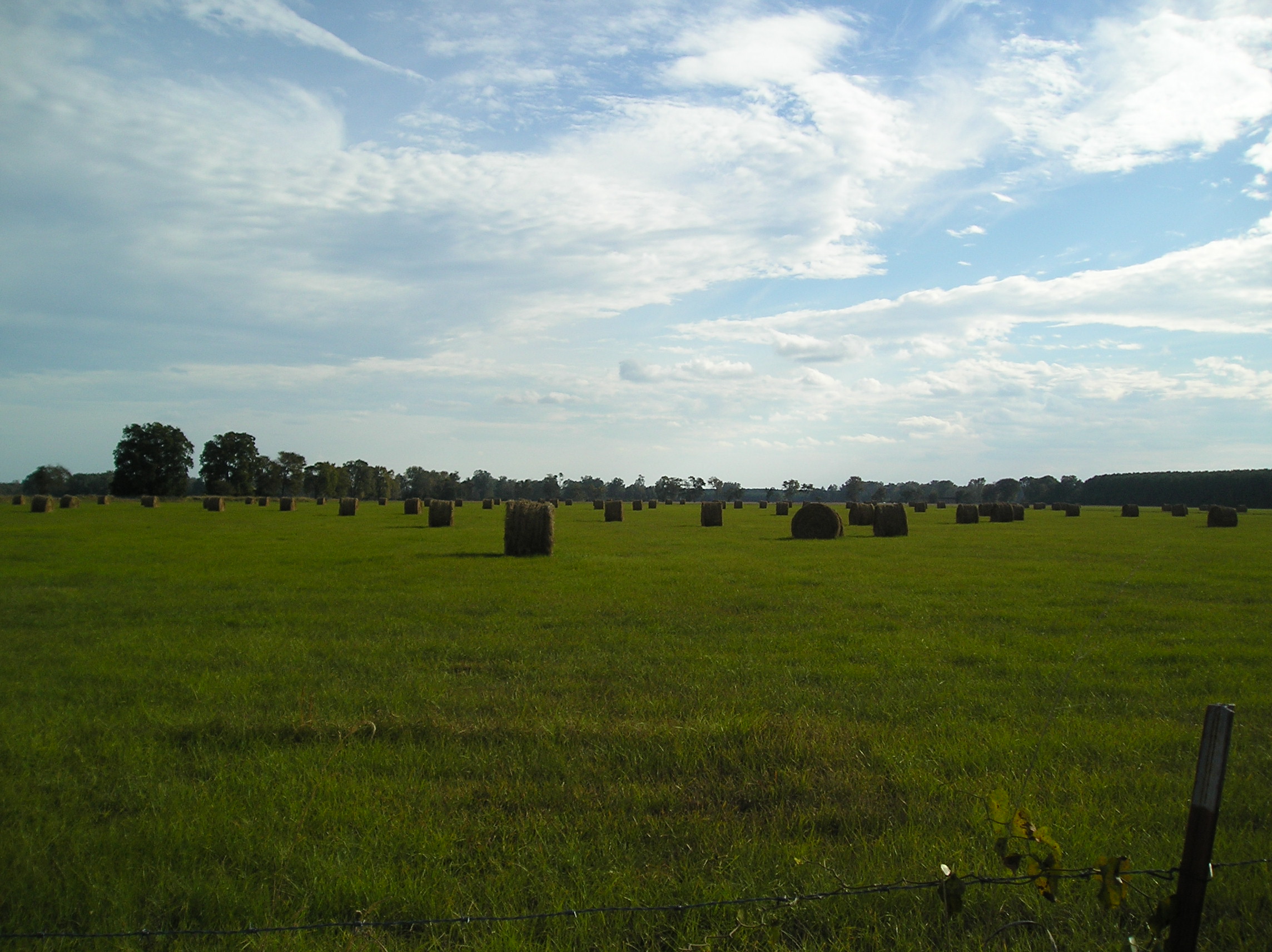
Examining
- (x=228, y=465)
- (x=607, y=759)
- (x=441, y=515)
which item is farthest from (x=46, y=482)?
(x=607, y=759)

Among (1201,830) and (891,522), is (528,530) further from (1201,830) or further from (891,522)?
(1201,830)

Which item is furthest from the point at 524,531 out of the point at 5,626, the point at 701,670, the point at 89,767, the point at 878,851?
the point at 878,851

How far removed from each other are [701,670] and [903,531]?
2870cm

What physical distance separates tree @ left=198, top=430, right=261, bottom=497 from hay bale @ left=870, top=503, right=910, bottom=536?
129 metres

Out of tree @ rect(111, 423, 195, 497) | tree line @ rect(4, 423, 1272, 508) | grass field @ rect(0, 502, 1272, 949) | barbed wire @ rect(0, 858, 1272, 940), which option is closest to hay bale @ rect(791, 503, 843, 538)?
grass field @ rect(0, 502, 1272, 949)

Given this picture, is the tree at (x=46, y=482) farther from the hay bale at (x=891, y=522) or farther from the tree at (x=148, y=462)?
the hay bale at (x=891, y=522)

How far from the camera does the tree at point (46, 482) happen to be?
479ft

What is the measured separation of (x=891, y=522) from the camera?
35.2 meters

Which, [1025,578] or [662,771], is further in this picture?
[1025,578]

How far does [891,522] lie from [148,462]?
12419 cm

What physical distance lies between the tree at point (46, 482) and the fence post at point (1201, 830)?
16997cm

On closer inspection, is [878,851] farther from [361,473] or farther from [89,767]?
[361,473]

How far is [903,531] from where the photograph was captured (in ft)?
116

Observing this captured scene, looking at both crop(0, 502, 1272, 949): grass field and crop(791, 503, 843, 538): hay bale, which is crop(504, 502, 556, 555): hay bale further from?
crop(791, 503, 843, 538): hay bale
